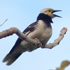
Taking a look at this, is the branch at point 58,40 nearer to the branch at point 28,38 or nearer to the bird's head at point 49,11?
the branch at point 28,38

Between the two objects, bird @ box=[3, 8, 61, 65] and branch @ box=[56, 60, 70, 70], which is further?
bird @ box=[3, 8, 61, 65]

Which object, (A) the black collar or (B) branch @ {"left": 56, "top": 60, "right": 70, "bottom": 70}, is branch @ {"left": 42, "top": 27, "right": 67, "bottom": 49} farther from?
(B) branch @ {"left": 56, "top": 60, "right": 70, "bottom": 70}

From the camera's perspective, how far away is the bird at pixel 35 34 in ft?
16.2

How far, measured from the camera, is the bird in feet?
16.2

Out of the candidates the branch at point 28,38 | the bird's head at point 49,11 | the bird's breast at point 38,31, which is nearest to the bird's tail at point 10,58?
the bird's breast at point 38,31

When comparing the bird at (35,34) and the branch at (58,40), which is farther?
the bird at (35,34)

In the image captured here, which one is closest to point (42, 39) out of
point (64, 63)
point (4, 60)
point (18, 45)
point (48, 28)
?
point (48, 28)

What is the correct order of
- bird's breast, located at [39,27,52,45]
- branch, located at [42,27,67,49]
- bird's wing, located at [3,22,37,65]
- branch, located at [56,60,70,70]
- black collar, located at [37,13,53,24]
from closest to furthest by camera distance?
branch, located at [56,60,70,70]
branch, located at [42,27,67,49]
bird's breast, located at [39,27,52,45]
bird's wing, located at [3,22,37,65]
black collar, located at [37,13,53,24]

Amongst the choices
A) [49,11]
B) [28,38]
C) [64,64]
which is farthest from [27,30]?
[64,64]

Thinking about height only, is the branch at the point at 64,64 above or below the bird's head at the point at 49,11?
below

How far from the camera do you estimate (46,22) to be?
17.5 ft

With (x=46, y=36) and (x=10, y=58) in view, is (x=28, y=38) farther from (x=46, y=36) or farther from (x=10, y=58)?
(x=10, y=58)

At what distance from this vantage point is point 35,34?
490 centimetres

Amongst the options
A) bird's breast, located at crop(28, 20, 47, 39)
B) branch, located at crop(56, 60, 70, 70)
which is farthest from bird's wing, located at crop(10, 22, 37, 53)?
branch, located at crop(56, 60, 70, 70)
